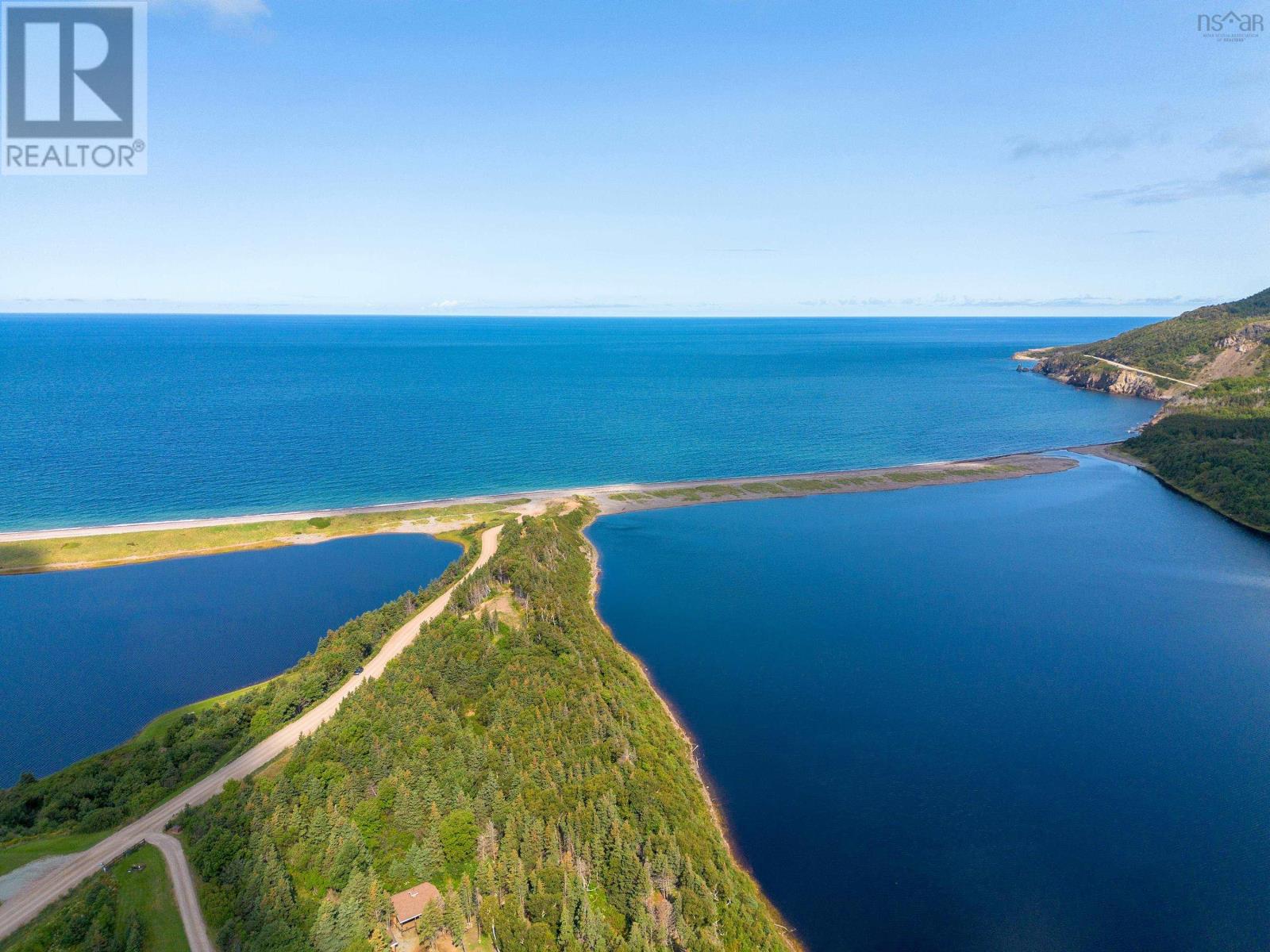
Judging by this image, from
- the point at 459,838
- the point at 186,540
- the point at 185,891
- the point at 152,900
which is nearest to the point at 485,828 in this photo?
the point at 459,838

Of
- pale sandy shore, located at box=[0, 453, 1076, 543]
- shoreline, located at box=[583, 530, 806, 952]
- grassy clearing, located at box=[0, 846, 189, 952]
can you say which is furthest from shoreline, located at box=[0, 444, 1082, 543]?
grassy clearing, located at box=[0, 846, 189, 952]

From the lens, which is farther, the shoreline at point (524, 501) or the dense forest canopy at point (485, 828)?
the shoreline at point (524, 501)

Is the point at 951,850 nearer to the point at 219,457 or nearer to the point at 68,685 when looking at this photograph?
the point at 68,685

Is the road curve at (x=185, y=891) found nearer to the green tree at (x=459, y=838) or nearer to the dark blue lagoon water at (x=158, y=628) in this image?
the green tree at (x=459, y=838)

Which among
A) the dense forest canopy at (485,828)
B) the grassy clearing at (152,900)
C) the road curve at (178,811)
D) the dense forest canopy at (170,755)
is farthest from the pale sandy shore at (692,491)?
the grassy clearing at (152,900)

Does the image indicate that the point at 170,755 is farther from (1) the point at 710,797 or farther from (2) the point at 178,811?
(1) the point at 710,797

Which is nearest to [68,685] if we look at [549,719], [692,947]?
[549,719]

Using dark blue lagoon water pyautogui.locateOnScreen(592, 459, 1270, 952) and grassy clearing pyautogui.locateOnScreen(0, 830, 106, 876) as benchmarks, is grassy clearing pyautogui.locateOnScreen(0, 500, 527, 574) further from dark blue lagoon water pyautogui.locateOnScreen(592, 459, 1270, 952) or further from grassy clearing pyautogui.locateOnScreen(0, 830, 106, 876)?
grassy clearing pyautogui.locateOnScreen(0, 830, 106, 876)
